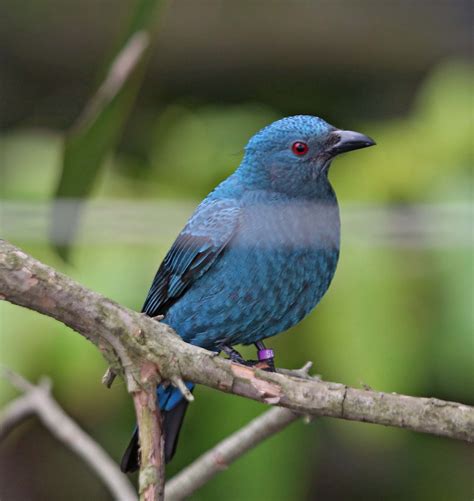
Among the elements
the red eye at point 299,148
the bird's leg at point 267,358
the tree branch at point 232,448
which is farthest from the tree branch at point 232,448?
the red eye at point 299,148

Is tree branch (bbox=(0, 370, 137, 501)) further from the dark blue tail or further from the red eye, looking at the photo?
the red eye

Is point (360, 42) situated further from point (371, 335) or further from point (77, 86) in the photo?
point (77, 86)

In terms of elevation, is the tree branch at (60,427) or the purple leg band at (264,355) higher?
the purple leg band at (264,355)

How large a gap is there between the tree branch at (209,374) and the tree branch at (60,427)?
0.71 m

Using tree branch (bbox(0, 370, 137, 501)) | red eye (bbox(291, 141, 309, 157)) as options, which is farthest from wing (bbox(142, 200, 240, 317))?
tree branch (bbox(0, 370, 137, 501))

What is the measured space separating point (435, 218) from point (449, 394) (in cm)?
91

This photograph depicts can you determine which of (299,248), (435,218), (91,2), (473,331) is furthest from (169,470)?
(91,2)

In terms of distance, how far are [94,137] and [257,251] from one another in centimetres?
31

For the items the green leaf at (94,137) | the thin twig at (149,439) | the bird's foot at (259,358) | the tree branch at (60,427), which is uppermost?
the green leaf at (94,137)

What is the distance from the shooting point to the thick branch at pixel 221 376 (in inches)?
37.8

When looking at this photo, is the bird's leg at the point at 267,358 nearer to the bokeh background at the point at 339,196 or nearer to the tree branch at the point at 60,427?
the bokeh background at the point at 339,196

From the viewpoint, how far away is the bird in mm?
1188

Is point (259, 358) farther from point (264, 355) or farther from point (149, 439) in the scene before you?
point (149, 439)

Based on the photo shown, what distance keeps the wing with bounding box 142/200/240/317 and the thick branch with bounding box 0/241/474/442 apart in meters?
0.26
